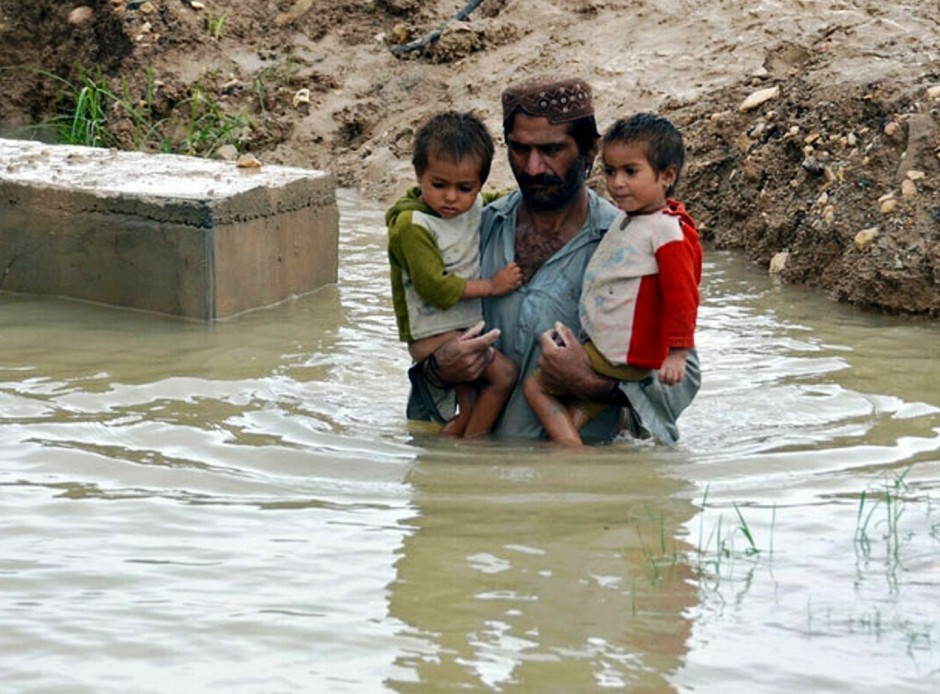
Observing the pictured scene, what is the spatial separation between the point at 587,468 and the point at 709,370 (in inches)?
67.1

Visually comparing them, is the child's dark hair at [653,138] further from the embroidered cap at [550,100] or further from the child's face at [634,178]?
the embroidered cap at [550,100]

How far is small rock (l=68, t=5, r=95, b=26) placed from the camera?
12.5 m

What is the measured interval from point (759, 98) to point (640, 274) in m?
4.51

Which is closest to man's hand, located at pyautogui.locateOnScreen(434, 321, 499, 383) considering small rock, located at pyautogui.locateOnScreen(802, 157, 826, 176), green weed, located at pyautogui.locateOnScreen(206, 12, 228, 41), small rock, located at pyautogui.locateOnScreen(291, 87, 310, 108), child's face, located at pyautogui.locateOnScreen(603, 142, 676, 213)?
child's face, located at pyautogui.locateOnScreen(603, 142, 676, 213)

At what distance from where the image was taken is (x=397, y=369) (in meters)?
6.61

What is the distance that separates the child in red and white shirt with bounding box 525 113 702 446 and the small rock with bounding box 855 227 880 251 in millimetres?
2845

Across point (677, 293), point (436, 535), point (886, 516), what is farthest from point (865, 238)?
point (436, 535)

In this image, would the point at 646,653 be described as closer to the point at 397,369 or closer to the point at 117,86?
the point at 397,369

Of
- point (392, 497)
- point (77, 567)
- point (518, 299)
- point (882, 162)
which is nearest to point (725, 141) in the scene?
point (882, 162)

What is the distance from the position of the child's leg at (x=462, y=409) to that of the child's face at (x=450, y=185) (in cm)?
Result: 55

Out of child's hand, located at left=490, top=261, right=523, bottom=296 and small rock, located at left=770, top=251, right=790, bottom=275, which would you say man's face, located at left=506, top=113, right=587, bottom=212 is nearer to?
child's hand, located at left=490, top=261, right=523, bottom=296

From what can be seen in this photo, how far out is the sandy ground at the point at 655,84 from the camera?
311 inches

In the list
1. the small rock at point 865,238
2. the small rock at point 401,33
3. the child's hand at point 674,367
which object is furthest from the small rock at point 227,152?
the child's hand at point 674,367

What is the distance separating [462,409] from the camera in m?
Result: 5.37
